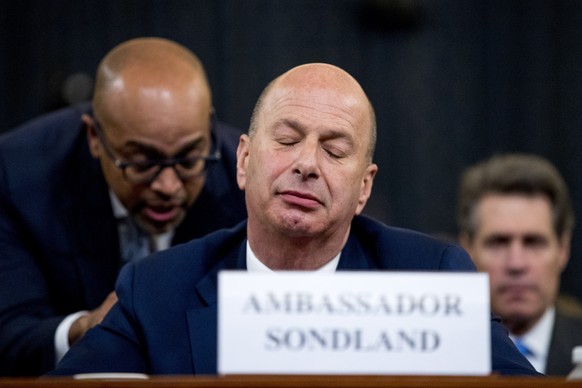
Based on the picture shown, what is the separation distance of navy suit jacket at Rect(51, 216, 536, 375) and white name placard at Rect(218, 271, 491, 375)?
0.31 meters

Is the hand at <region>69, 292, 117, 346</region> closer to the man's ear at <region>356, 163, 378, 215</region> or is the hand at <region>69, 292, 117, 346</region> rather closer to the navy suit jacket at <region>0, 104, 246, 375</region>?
the navy suit jacket at <region>0, 104, 246, 375</region>

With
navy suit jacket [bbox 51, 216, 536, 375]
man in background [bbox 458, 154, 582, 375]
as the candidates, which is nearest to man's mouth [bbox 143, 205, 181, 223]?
navy suit jacket [bbox 51, 216, 536, 375]

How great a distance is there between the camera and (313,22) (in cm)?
419

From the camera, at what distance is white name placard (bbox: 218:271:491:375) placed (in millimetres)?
1418

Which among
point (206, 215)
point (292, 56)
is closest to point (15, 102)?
point (292, 56)

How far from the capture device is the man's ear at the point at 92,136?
2.73 meters

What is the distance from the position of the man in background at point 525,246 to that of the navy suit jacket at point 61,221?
773 millimetres

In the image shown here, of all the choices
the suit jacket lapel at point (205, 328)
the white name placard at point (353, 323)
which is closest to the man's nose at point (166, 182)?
the suit jacket lapel at point (205, 328)

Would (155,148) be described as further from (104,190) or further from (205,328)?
(205,328)

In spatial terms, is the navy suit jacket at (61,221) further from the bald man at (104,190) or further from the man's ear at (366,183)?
the man's ear at (366,183)

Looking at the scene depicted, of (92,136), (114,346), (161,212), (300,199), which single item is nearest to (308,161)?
(300,199)

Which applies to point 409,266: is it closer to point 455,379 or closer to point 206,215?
point 455,379

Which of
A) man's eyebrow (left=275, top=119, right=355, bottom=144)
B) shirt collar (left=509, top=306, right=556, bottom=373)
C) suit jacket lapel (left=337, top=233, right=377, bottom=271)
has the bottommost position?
shirt collar (left=509, top=306, right=556, bottom=373)

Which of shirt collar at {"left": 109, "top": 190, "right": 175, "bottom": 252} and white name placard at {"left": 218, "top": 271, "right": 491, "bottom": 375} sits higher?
white name placard at {"left": 218, "top": 271, "right": 491, "bottom": 375}
